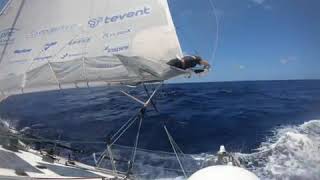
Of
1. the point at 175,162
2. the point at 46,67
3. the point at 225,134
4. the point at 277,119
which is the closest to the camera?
the point at 46,67

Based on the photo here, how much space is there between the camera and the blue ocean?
13172 mm

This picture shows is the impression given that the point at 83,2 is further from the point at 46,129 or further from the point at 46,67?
the point at 46,129

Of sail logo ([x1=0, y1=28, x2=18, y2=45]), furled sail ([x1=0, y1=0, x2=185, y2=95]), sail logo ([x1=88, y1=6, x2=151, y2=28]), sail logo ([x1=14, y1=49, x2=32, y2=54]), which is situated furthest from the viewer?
sail logo ([x1=0, y1=28, x2=18, y2=45])

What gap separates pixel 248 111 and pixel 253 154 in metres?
12.2

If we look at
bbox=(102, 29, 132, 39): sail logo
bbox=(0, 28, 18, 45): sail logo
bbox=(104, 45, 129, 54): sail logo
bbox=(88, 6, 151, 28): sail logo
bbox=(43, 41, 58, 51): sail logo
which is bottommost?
bbox=(104, 45, 129, 54): sail logo

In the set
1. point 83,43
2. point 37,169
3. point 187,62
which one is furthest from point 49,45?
point 187,62

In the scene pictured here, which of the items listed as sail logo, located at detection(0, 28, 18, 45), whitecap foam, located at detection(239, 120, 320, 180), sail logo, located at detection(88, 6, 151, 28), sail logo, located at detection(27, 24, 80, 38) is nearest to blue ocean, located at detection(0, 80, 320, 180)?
whitecap foam, located at detection(239, 120, 320, 180)

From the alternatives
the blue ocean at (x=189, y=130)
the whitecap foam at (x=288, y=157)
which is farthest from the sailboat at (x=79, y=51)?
the whitecap foam at (x=288, y=157)

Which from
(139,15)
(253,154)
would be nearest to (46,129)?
(253,154)

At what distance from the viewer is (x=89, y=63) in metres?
8.59

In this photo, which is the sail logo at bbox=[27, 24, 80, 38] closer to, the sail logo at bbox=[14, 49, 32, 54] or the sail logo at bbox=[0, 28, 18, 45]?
the sail logo at bbox=[14, 49, 32, 54]

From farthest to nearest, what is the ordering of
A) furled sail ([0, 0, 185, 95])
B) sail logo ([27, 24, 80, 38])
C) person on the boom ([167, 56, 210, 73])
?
sail logo ([27, 24, 80, 38]) < furled sail ([0, 0, 185, 95]) < person on the boom ([167, 56, 210, 73])

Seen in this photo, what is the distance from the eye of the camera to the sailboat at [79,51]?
26.9ft

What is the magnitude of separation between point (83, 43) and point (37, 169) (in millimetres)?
2529
